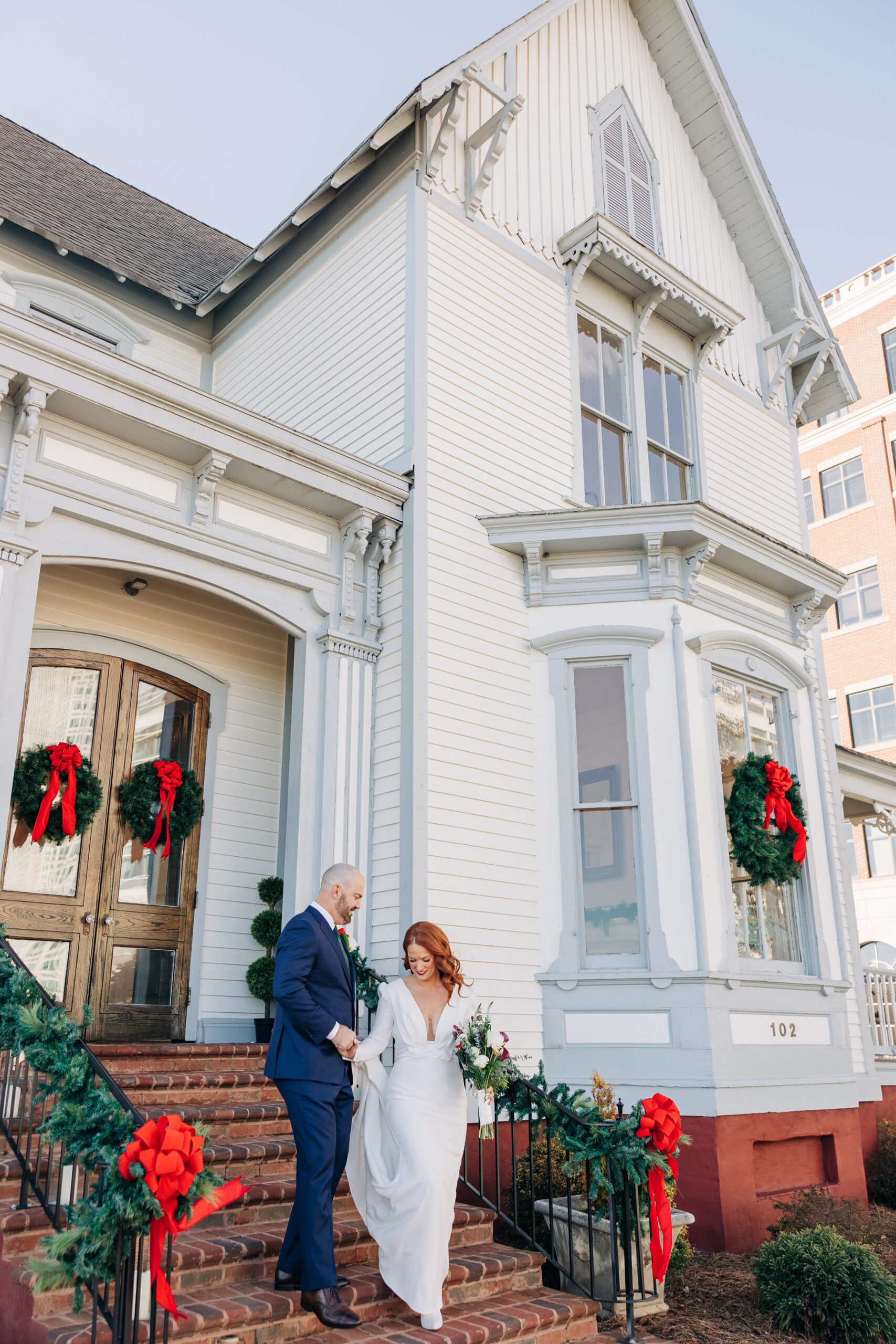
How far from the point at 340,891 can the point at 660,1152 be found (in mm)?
2187

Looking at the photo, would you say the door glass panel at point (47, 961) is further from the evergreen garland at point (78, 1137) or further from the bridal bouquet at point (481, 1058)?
the bridal bouquet at point (481, 1058)

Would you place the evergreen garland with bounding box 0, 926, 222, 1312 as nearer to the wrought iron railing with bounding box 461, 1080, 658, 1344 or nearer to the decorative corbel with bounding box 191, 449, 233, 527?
the wrought iron railing with bounding box 461, 1080, 658, 1344

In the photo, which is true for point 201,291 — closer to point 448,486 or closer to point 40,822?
point 448,486

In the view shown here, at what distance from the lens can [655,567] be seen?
8.90m

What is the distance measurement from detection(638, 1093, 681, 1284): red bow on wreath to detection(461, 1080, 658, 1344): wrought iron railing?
0.12 meters

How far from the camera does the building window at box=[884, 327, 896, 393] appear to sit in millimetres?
28266

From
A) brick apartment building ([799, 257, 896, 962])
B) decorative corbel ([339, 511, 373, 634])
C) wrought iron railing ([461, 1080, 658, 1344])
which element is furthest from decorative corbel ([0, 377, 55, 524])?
brick apartment building ([799, 257, 896, 962])

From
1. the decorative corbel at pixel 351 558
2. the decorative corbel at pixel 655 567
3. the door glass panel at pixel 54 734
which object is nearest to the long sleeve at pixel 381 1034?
the door glass panel at pixel 54 734

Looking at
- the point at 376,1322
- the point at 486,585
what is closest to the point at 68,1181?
the point at 376,1322

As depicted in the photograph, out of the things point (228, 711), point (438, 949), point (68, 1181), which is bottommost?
point (68, 1181)

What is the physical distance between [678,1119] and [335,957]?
2.04 metres

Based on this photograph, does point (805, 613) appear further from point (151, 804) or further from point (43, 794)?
point (43, 794)

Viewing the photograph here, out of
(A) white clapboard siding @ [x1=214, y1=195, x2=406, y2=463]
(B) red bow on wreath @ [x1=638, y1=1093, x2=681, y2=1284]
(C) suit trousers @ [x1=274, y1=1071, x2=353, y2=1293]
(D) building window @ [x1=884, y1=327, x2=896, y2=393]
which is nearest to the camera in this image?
(C) suit trousers @ [x1=274, y1=1071, x2=353, y2=1293]

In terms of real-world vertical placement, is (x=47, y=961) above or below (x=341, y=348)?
below
